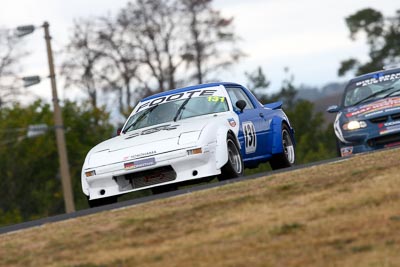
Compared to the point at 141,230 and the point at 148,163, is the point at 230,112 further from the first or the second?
the point at 141,230

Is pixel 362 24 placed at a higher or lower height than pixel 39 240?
higher

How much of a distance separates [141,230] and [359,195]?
187 cm

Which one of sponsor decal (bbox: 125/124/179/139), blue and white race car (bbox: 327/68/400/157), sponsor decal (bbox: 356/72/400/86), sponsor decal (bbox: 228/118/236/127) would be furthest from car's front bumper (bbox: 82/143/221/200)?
sponsor decal (bbox: 356/72/400/86)

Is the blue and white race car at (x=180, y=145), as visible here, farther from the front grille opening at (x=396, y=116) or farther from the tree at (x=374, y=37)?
the tree at (x=374, y=37)

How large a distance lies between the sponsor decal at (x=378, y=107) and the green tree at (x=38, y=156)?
3813cm

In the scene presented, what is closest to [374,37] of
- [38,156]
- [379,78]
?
[38,156]

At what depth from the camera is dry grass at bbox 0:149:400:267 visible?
825 centimetres

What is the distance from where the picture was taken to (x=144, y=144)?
46.9 ft

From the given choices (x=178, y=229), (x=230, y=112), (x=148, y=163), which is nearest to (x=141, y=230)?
(x=178, y=229)

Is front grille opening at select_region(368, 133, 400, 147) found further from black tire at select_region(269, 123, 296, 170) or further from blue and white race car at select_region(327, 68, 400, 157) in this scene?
black tire at select_region(269, 123, 296, 170)

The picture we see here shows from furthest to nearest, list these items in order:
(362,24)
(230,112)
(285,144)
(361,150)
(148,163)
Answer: (362,24)
(361,150)
(285,144)
(230,112)
(148,163)

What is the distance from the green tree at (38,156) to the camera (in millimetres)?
59250

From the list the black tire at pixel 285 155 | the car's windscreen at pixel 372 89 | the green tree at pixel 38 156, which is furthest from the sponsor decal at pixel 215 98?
the green tree at pixel 38 156

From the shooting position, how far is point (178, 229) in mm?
9781
